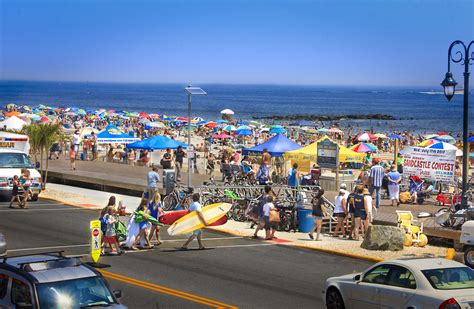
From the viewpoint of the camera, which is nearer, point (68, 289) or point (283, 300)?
point (68, 289)

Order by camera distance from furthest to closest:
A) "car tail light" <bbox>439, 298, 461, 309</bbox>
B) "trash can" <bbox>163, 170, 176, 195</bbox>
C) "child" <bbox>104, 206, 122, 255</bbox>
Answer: "trash can" <bbox>163, 170, 176, 195</bbox>
"child" <bbox>104, 206, 122, 255</bbox>
"car tail light" <bbox>439, 298, 461, 309</bbox>

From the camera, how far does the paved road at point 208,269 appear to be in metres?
14.1

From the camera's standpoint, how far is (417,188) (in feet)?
94.0

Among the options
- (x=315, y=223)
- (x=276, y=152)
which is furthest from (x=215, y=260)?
(x=276, y=152)

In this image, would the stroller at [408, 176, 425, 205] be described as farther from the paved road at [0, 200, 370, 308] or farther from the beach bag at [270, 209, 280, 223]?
the paved road at [0, 200, 370, 308]

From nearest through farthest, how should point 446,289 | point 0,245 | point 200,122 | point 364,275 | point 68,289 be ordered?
point 68,289
point 446,289
point 364,275
point 0,245
point 200,122

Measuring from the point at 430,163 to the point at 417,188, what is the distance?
4.77 ft

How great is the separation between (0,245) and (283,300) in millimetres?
6373

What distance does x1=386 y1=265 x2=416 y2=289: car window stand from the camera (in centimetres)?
1131

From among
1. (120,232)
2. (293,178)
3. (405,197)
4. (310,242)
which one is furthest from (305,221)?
(120,232)

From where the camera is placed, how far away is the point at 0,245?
16281mm

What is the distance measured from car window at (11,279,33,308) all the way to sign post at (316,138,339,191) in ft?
72.9

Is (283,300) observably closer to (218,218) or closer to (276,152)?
(218,218)

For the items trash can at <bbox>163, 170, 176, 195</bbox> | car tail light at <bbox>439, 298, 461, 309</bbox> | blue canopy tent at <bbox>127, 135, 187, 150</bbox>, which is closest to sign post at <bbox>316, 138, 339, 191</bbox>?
trash can at <bbox>163, 170, 176, 195</bbox>
